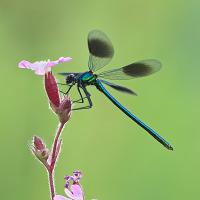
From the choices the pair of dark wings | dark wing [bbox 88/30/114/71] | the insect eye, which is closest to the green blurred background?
the pair of dark wings

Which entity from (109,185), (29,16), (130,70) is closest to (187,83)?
(109,185)

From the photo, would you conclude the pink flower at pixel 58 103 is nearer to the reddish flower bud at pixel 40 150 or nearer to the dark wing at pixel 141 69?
the reddish flower bud at pixel 40 150

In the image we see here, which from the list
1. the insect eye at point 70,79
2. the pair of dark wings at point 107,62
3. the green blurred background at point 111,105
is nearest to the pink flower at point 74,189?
the insect eye at point 70,79

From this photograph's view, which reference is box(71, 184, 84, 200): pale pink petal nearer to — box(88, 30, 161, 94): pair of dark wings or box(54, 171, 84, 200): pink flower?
box(54, 171, 84, 200): pink flower

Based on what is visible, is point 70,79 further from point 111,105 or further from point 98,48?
point 111,105

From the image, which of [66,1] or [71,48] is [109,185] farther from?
[66,1]

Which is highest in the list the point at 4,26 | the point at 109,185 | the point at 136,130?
the point at 4,26
